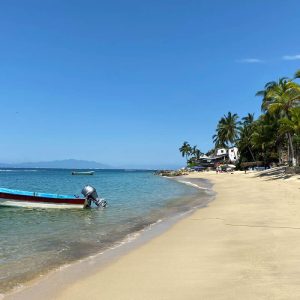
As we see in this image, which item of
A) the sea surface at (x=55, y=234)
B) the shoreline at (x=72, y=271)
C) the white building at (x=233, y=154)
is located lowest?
the sea surface at (x=55, y=234)

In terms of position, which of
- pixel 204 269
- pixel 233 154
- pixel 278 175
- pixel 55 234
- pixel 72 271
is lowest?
pixel 55 234

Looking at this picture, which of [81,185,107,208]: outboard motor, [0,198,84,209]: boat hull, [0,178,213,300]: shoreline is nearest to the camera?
[0,178,213,300]: shoreline

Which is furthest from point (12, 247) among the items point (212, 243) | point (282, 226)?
point (282, 226)

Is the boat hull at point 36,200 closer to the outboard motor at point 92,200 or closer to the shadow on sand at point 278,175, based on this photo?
the outboard motor at point 92,200

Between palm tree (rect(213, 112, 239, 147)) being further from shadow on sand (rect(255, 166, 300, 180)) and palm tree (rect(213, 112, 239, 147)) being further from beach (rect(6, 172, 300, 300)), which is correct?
beach (rect(6, 172, 300, 300))

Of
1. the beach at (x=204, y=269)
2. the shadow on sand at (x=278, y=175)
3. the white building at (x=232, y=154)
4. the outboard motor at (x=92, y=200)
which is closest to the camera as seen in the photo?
the beach at (x=204, y=269)

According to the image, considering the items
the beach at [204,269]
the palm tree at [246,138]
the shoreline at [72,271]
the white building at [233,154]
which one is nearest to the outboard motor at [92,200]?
the shoreline at [72,271]

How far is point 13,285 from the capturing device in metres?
7.18

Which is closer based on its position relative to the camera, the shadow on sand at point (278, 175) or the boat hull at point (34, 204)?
the boat hull at point (34, 204)

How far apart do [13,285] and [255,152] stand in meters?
85.8

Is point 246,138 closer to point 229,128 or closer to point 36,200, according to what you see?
point 229,128

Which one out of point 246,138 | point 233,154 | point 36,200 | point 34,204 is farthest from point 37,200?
point 233,154

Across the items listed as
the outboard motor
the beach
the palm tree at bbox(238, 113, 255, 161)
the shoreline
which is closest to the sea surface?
the shoreline

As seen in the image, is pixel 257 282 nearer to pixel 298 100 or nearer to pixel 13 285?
pixel 13 285
